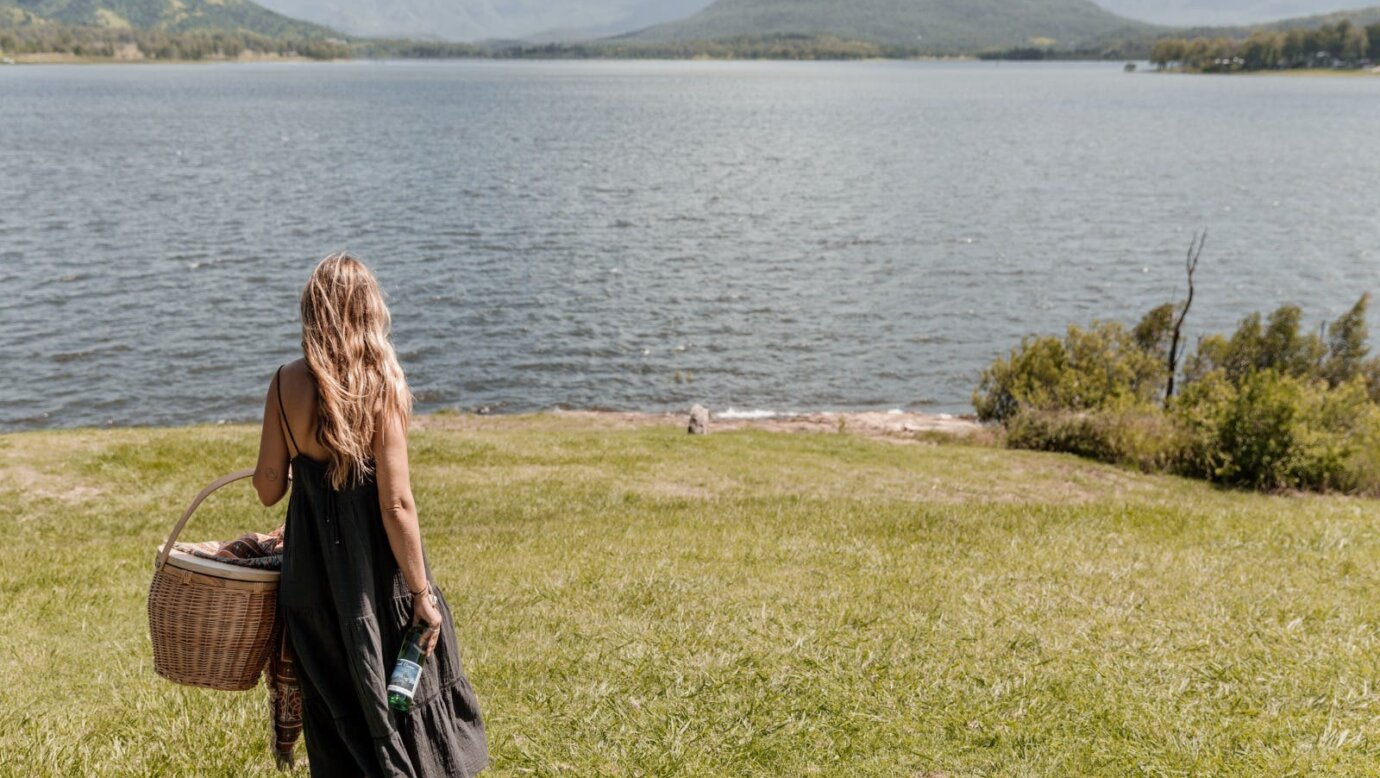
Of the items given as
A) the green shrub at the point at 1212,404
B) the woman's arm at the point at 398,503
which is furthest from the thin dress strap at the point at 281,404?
the green shrub at the point at 1212,404

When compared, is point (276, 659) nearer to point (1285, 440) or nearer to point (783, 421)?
point (1285, 440)

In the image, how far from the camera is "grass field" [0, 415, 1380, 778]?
258 inches

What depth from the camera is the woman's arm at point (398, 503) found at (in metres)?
4.70

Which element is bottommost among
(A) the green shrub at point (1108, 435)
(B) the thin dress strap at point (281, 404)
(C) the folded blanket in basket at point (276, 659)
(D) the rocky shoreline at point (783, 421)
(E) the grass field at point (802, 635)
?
(D) the rocky shoreline at point (783, 421)

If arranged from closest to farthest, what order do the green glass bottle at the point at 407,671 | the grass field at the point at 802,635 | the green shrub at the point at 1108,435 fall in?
the green glass bottle at the point at 407,671
the grass field at the point at 802,635
the green shrub at the point at 1108,435

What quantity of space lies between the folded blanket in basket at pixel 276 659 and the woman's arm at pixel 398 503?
669 millimetres

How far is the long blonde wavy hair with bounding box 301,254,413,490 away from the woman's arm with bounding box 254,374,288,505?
0.21m

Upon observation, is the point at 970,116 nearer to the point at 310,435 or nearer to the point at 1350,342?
the point at 1350,342

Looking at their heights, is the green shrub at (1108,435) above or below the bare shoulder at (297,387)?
below

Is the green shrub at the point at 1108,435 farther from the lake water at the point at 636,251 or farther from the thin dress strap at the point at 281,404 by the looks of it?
the thin dress strap at the point at 281,404

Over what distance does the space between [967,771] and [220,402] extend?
25.9 metres

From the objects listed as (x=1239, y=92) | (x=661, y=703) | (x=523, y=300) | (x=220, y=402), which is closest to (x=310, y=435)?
(x=661, y=703)

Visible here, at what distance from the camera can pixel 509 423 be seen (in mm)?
25156

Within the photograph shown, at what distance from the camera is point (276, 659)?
16.5 feet
